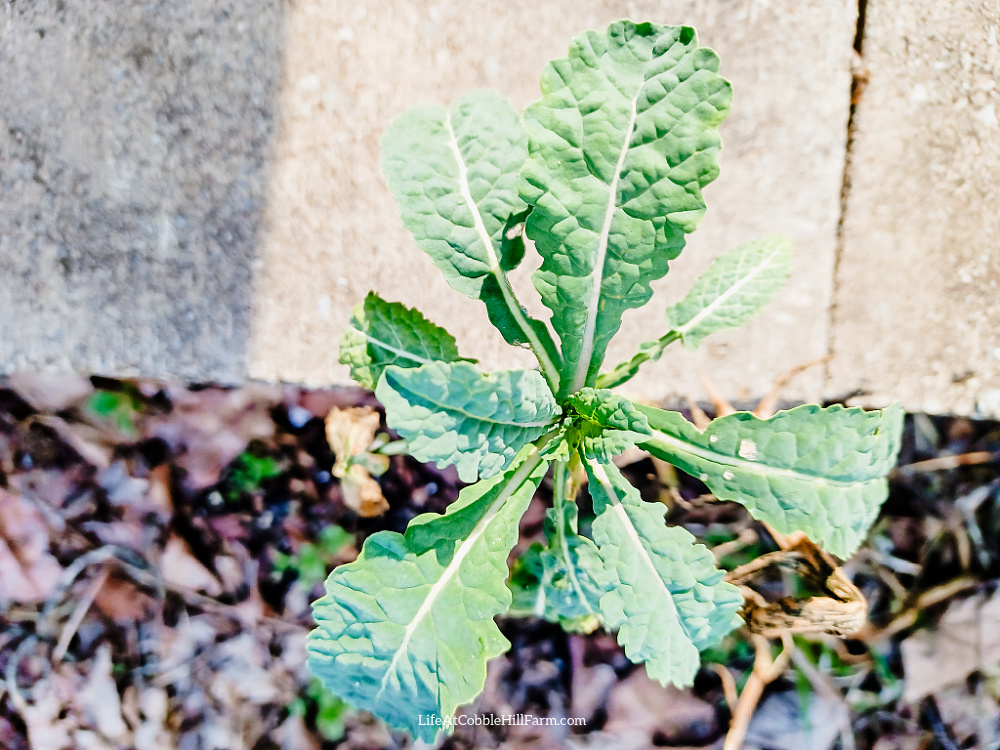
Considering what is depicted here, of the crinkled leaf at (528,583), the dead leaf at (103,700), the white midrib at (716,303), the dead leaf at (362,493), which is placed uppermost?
the white midrib at (716,303)

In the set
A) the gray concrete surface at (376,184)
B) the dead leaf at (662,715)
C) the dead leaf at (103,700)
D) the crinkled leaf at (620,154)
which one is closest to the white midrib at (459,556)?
Result: the crinkled leaf at (620,154)

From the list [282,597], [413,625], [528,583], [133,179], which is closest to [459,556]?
[413,625]

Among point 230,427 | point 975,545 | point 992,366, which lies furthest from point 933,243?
point 230,427

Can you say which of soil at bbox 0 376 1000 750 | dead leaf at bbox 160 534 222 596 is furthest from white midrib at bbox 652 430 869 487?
dead leaf at bbox 160 534 222 596

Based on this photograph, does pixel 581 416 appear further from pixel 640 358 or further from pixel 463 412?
pixel 463 412

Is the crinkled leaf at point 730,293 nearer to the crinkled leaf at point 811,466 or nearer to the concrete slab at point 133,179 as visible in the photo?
the crinkled leaf at point 811,466

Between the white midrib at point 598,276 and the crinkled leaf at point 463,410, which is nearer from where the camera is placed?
the crinkled leaf at point 463,410

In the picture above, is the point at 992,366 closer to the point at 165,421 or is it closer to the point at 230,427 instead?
the point at 230,427
